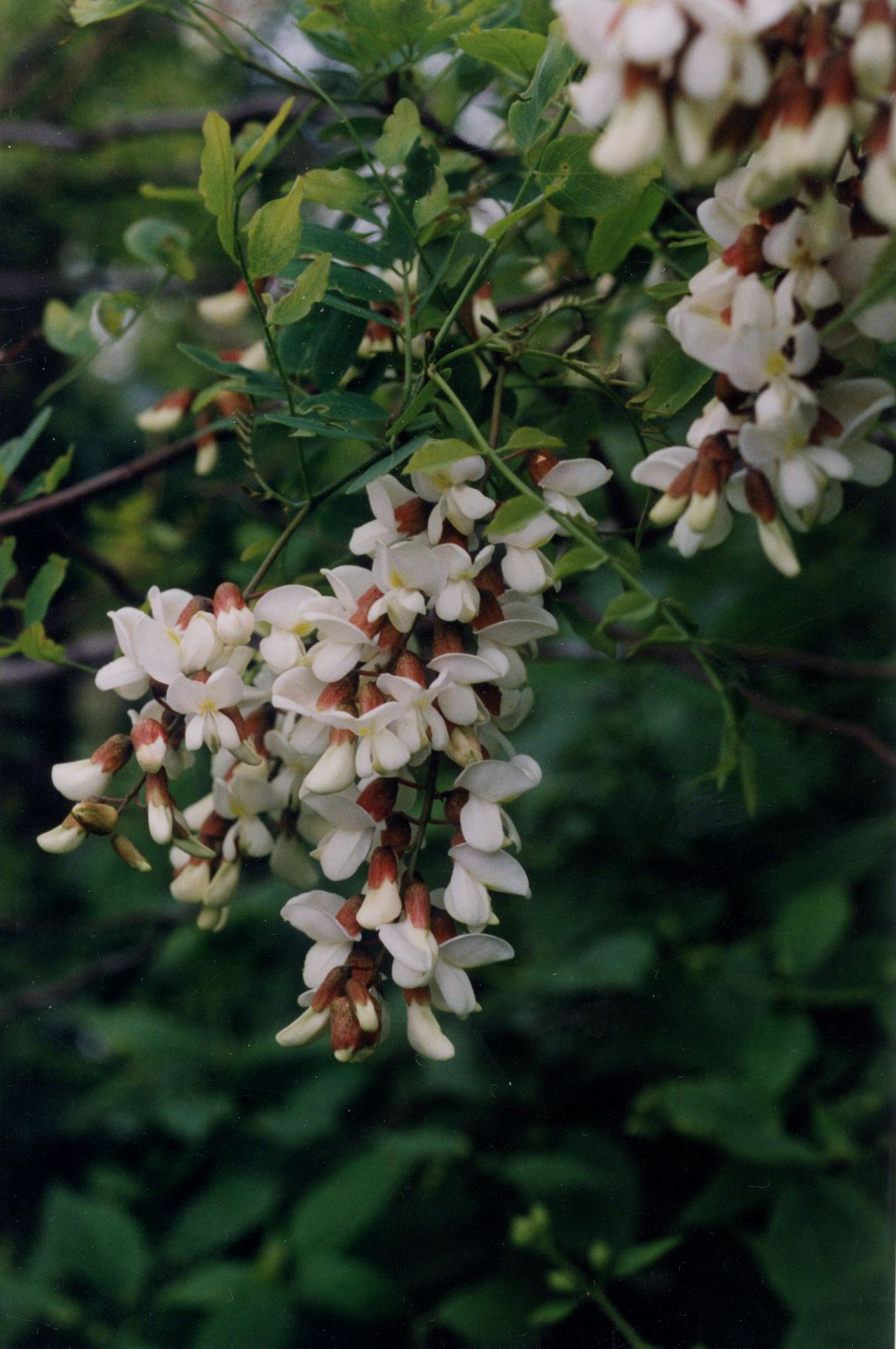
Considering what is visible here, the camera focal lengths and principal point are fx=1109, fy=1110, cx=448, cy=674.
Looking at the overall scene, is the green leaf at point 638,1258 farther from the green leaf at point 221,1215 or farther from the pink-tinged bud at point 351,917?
the pink-tinged bud at point 351,917

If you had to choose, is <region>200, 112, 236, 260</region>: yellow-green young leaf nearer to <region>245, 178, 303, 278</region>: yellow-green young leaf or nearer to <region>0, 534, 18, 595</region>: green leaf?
<region>245, 178, 303, 278</region>: yellow-green young leaf

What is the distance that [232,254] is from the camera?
363mm

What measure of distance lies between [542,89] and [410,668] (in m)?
0.19

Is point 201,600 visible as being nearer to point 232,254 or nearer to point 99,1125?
point 232,254

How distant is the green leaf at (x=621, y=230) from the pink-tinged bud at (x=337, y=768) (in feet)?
0.69

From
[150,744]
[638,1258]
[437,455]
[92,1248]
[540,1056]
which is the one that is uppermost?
[437,455]

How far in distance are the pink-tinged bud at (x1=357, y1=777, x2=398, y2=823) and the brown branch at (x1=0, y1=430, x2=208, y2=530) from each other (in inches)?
11.4

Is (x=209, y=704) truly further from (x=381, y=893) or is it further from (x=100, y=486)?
(x=100, y=486)

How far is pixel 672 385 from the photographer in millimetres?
384

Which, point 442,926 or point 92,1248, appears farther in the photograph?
point 92,1248

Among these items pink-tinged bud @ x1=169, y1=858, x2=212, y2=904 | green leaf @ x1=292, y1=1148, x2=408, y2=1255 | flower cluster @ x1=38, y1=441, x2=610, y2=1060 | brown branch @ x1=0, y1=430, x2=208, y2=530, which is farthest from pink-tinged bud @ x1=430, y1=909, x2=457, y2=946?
green leaf @ x1=292, y1=1148, x2=408, y2=1255

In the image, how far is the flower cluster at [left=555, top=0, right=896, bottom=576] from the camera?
0.24 m

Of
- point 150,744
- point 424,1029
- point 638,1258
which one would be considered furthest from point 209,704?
point 638,1258

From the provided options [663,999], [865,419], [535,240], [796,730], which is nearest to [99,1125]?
[663,999]
